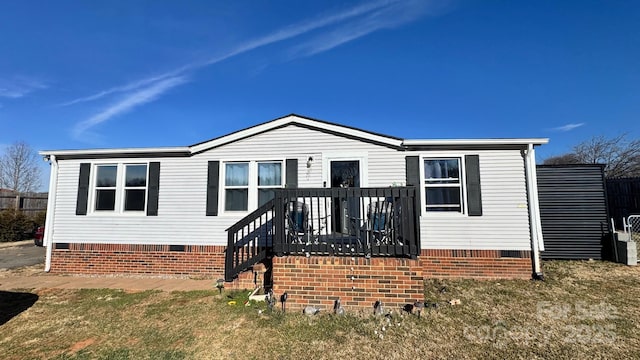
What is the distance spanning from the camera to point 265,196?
6.93 m

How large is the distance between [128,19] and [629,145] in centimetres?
2853

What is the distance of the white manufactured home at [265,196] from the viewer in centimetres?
637

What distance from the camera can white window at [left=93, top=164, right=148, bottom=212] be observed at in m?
7.28

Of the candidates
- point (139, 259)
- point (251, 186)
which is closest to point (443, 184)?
point (251, 186)

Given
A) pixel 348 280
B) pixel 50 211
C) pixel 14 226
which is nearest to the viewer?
pixel 348 280

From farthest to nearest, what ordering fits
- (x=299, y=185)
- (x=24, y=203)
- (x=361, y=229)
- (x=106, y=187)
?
(x=24, y=203), (x=106, y=187), (x=299, y=185), (x=361, y=229)

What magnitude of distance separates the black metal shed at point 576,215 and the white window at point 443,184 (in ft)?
10.4

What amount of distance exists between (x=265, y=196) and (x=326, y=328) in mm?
3778

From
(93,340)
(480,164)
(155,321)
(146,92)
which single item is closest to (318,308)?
(155,321)

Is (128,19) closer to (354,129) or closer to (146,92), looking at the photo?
(146,92)

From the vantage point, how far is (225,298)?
5.09m

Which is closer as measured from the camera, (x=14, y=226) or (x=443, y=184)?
(x=443, y=184)

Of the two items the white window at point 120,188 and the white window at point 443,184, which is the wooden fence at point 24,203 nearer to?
the white window at point 120,188

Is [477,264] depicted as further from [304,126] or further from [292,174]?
[304,126]
